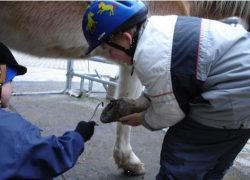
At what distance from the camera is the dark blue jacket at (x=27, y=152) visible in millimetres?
1797

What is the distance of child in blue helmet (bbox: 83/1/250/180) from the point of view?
72.6 inches

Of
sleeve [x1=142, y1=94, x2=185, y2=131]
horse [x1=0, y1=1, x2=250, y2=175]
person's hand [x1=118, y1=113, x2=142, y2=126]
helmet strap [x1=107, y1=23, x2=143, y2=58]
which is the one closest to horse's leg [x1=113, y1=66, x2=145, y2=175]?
horse [x1=0, y1=1, x2=250, y2=175]

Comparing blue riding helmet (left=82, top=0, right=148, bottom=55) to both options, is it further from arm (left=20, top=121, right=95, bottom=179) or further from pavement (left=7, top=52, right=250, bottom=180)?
pavement (left=7, top=52, right=250, bottom=180)

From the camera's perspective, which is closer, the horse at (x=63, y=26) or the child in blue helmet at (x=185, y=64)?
the child in blue helmet at (x=185, y=64)

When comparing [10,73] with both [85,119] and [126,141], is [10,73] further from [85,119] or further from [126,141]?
[85,119]

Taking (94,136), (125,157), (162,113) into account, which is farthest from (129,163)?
(162,113)

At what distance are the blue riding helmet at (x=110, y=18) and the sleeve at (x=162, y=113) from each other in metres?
0.36

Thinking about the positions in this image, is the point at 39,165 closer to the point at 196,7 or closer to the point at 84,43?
the point at 84,43

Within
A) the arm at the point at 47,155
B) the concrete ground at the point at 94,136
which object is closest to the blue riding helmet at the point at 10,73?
the arm at the point at 47,155

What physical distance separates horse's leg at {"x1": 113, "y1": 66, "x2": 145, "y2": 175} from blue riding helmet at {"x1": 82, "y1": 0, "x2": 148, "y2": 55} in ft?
3.99

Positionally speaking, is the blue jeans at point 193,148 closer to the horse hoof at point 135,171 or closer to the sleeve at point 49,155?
the sleeve at point 49,155

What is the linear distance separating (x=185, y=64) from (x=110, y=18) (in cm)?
39

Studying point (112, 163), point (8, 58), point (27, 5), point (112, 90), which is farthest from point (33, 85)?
point (8, 58)

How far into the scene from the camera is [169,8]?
2.95 meters
